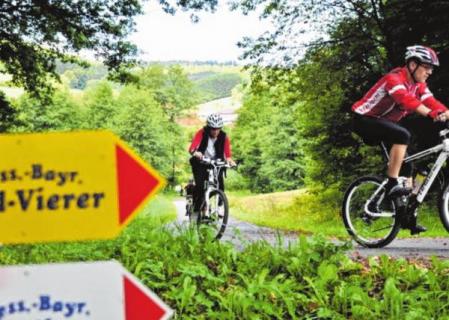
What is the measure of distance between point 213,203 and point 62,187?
6.19 m

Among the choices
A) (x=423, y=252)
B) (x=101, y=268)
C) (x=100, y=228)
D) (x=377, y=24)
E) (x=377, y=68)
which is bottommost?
(x=423, y=252)

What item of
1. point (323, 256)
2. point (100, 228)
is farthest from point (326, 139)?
point (100, 228)

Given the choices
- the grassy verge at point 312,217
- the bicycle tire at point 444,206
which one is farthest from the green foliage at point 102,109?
the bicycle tire at point 444,206

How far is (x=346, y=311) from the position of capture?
4453 mm

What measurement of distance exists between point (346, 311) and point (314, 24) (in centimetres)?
1653

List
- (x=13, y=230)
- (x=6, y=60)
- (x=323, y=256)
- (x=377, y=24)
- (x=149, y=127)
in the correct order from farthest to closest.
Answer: (x=149, y=127), (x=377, y=24), (x=6, y=60), (x=323, y=256), (x=13, y=230)

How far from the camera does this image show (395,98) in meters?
6.25

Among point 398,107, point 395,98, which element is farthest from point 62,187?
point 398,107

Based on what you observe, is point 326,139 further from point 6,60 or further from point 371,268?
point 371,268

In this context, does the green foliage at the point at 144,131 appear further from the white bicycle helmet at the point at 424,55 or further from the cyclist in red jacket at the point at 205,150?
the white bicycle helmet at the point at 424,55

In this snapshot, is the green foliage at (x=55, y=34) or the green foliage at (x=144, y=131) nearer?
the green foliage at (x=55, y=34)

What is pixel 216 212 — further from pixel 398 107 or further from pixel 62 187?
pixel 62 187

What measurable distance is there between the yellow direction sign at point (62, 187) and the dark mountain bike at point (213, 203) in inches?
226

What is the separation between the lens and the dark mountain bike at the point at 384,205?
658cm
